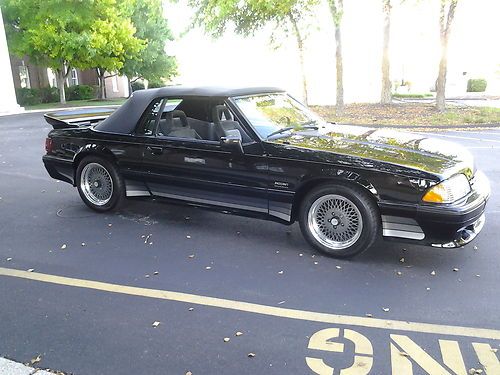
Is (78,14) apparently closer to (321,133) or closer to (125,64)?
(125,64)

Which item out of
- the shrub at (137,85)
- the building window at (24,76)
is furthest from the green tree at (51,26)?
the shrub at (137,85)

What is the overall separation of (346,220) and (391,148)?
80cm

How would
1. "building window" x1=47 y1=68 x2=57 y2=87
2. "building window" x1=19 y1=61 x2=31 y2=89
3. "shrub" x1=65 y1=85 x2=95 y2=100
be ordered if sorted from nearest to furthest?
"building window" x1=19 y1=61 x2=31 y2=89, "shrub" x1=65 y1=85 x2=95 y2=100, "building window" x1=47 y1=68 x2=57 y2=87

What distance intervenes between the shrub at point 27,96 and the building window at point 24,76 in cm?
251

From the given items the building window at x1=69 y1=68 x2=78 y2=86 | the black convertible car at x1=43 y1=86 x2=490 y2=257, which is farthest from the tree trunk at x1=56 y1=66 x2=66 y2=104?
the black convertible car at x1=43 y1=86 x2=490 y2=257

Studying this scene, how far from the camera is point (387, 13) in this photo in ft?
60.3

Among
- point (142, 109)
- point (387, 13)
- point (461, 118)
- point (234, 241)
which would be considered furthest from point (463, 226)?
point (387, 13)

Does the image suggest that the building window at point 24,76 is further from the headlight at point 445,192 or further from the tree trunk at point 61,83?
the headlight at point 445,192

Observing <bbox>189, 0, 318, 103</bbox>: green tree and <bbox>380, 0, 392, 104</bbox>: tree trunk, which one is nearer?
<bbox>189, 0, 318, 103</bbox>: green tree

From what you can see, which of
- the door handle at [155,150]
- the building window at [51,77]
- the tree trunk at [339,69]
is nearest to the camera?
the door handle at [155,150]

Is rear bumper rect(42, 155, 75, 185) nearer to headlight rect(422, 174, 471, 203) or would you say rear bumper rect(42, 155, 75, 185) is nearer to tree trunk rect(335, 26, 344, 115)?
headlight rect(422, 174, 471, 203)

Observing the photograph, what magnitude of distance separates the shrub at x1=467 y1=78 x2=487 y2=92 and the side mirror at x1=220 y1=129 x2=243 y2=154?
31036mm

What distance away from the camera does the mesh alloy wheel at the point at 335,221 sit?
13.7 feet

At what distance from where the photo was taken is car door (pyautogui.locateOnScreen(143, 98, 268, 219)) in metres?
4.52
